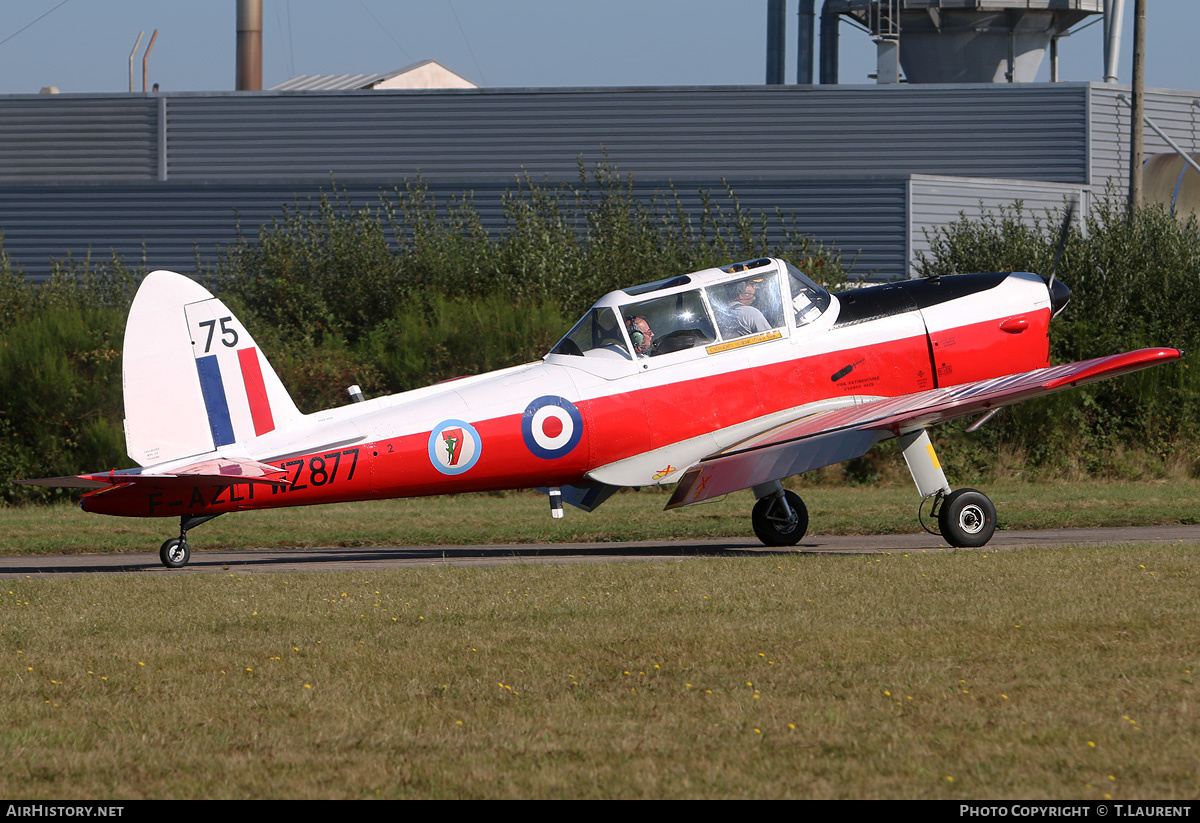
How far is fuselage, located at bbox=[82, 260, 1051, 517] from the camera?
10688 mm

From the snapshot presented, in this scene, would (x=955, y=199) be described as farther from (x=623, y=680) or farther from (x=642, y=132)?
(x=623, y=680)

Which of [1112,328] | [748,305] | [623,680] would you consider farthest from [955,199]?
[623,680]

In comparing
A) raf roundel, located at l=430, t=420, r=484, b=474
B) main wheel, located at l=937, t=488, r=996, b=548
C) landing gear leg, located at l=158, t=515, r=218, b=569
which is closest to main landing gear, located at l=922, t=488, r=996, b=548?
main wheel, located at l=937, t=488, r=996, b=548

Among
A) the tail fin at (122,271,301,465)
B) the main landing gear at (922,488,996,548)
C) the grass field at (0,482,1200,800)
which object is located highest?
the tail fin at (122,271,301,465)

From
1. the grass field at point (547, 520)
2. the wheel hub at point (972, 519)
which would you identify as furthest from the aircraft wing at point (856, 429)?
the grass field at point (547, 520)

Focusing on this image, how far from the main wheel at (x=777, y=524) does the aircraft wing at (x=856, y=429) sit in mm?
1309

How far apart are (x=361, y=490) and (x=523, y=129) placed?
78.1 feet

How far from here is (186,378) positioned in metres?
10.3

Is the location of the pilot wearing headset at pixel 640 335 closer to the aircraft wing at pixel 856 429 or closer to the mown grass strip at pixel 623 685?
the aircraft wing at pixel 856 429

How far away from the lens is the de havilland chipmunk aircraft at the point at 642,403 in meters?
10.4

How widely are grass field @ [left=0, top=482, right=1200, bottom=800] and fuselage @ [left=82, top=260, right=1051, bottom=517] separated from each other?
902mm

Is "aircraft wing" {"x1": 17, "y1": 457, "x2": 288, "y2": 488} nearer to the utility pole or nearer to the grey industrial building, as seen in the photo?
the utility pole
